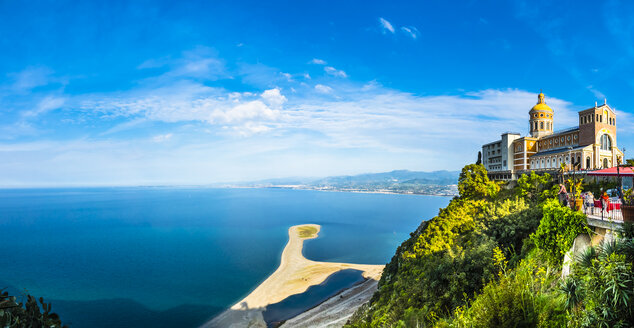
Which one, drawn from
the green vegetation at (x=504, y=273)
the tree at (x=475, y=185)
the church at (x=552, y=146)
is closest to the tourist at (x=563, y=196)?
the green vegetation at (x=504, y=273)

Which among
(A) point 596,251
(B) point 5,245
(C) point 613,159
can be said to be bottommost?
A: (B) point 5,245

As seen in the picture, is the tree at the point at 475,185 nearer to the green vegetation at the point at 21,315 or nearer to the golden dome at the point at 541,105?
the golden dome at the point at 541,105

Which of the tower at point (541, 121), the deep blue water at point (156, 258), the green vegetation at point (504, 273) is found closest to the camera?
the green vegetation at point (504, 273)

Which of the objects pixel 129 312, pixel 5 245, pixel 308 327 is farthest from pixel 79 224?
pixel 308 327

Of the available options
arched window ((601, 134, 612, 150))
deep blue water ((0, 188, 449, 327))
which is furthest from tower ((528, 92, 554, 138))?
deep blue water ((0, 188, 449, 327))

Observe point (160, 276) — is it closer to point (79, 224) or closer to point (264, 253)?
point (264, 253)

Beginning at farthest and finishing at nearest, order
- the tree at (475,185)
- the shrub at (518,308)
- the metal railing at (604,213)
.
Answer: the tree at (475,185)
the metal railing at (604,213)
the shrub at (518,308)

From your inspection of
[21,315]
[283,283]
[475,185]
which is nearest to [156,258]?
[283,283]

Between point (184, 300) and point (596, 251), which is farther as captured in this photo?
point (184, 300)
